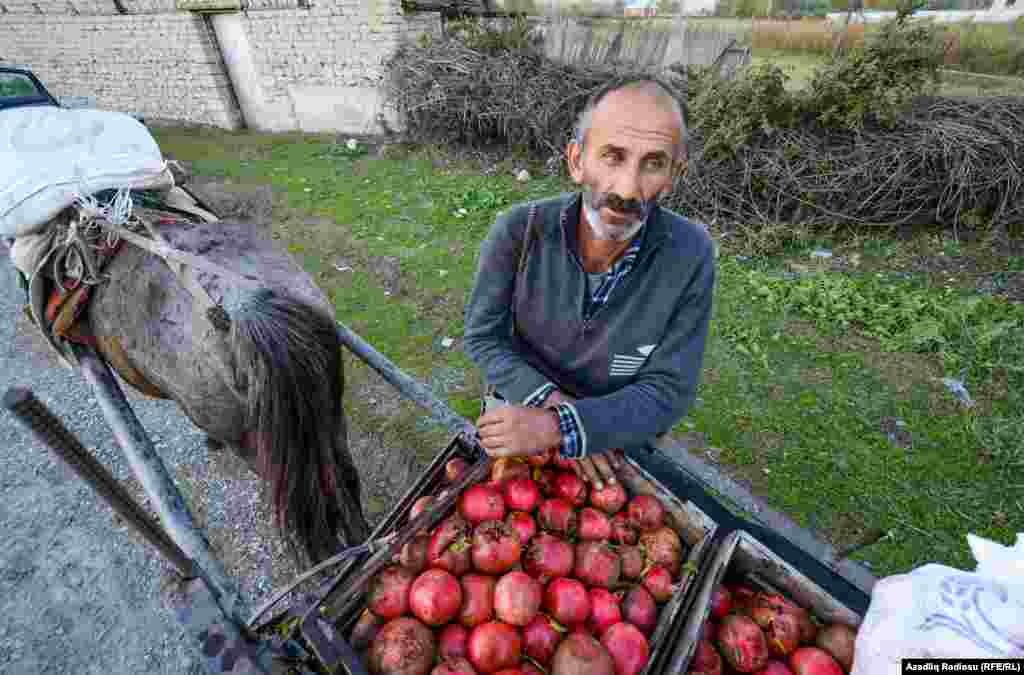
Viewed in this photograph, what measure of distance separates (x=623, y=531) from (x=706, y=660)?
0.30m

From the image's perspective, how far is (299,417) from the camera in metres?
1.55

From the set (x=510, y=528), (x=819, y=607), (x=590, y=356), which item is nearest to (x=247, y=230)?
(x=590, y=356)

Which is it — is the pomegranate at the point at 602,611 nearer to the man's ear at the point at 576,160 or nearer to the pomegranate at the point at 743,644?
the pomegranate at the point at 743,644

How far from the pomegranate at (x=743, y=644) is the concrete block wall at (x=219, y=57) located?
840 cm

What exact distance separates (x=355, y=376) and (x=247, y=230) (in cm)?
149

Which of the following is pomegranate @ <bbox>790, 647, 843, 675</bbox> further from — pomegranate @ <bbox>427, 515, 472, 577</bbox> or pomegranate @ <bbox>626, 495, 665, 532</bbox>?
pomegranate @ <bbox>427, 515, 472, 577</bbox>

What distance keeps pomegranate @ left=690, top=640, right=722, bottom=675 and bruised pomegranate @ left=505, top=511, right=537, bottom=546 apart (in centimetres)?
41

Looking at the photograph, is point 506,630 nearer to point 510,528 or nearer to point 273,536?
point 510,528

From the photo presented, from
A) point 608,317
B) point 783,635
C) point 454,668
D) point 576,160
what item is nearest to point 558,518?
point 454,668

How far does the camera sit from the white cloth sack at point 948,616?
0.69 metres

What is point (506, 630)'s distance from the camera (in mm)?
936

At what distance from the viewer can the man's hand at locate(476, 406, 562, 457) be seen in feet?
3.82

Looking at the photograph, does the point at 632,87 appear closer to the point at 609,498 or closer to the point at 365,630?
the point at 609,498

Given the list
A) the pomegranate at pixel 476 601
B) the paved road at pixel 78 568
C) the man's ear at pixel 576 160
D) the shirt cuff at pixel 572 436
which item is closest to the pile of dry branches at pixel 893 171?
the man's ear at pixel 576 160
